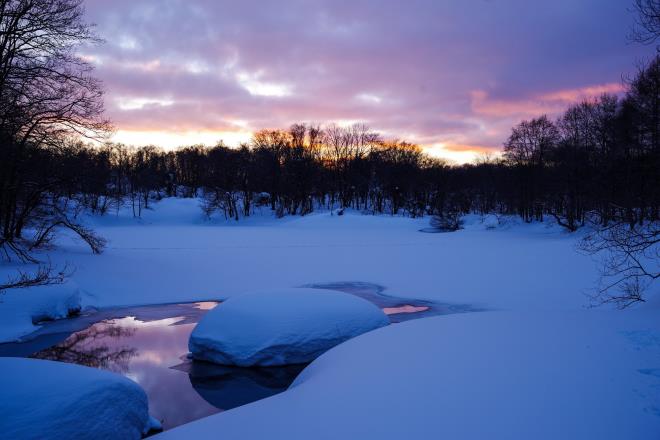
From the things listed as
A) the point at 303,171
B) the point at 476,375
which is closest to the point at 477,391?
the point at 476,375

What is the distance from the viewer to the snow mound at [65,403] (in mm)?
4680

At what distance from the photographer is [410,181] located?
7094 centimetres

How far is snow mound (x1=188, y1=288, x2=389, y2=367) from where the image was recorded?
9.19 metres

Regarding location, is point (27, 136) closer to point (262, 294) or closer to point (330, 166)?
point (262, 294)

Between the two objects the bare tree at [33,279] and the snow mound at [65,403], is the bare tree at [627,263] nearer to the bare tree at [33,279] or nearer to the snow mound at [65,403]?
the snow mound at [65,403]

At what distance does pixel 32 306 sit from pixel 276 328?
798 cm

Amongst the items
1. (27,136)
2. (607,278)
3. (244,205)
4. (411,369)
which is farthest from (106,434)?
(244,205)

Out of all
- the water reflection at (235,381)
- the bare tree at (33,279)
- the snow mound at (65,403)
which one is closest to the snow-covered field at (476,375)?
the bare tree at (33,279)

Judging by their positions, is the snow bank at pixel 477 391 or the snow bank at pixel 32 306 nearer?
the snow bank at pixel 477 391

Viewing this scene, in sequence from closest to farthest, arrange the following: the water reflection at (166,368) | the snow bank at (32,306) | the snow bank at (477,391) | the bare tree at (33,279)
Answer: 1. the snow bank at (477,391)
2. the water reflection at (166,368)
3. the bare tree at (33,279)
4. the snow bank at (32,306)

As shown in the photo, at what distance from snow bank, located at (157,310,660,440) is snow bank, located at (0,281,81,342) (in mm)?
8949

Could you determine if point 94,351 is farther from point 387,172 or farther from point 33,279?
point 387,172

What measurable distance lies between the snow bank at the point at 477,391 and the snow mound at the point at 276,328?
2.01 m

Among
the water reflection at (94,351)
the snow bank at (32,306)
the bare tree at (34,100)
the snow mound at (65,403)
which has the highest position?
the bare tree at (34,100)
